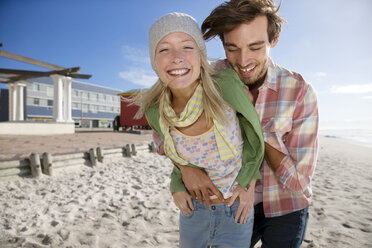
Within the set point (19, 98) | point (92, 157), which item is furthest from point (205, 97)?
point (19, 98)

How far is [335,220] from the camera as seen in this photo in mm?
4031

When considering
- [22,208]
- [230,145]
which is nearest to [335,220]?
[230,145]

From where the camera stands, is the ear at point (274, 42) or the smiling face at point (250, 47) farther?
the ear at point (274, 42)

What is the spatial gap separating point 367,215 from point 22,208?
636 centimetres

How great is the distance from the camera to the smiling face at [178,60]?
140 centimetres

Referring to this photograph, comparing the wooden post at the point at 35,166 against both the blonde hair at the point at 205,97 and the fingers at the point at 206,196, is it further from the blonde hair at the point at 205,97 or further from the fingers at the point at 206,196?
the fingers at the point at 206,196

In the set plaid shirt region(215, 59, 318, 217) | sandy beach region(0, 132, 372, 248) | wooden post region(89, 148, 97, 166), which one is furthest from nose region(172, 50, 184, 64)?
wooden post region(89, 148, 97, 166)

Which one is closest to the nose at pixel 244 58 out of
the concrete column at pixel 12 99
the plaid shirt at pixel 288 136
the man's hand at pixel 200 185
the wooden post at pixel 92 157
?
the plaid shirt at pixel 288 136

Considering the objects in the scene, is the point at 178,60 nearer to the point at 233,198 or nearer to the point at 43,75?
the point at 233,198

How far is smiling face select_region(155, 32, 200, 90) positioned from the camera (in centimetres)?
140

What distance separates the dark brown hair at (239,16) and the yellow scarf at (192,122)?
620 mm

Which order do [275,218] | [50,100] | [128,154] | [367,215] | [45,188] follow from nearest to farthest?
[275,218] → [367,215] → [45,188] → [128,154] → [50,100]

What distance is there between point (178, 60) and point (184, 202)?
907 mm

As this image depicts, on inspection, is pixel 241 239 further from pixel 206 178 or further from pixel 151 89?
pixel 151 89
